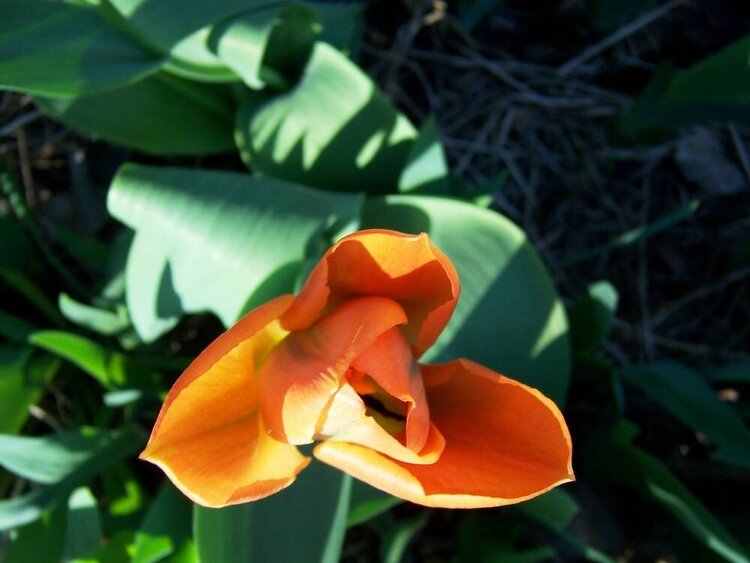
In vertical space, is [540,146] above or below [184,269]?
below

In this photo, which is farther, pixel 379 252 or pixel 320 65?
pixel 320 65

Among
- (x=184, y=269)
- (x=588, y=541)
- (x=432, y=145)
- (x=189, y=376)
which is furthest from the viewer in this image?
(x=588, y=541)

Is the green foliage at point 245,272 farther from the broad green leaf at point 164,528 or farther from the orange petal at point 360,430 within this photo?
the orange petal at point 360,430

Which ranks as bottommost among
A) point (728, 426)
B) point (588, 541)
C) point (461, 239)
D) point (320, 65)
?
point (588, 541)

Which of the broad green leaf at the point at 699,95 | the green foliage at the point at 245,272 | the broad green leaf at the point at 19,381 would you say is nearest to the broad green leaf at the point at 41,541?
the green foliage at the point at 245,272

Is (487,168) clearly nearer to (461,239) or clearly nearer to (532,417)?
(461,239)

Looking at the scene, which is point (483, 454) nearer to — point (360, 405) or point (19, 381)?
point (360, 405)

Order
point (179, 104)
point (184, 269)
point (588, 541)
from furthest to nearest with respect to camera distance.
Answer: point (588, 541) < point (179, 104) < point (184, 269)

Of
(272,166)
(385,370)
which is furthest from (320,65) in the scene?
(385,370)
